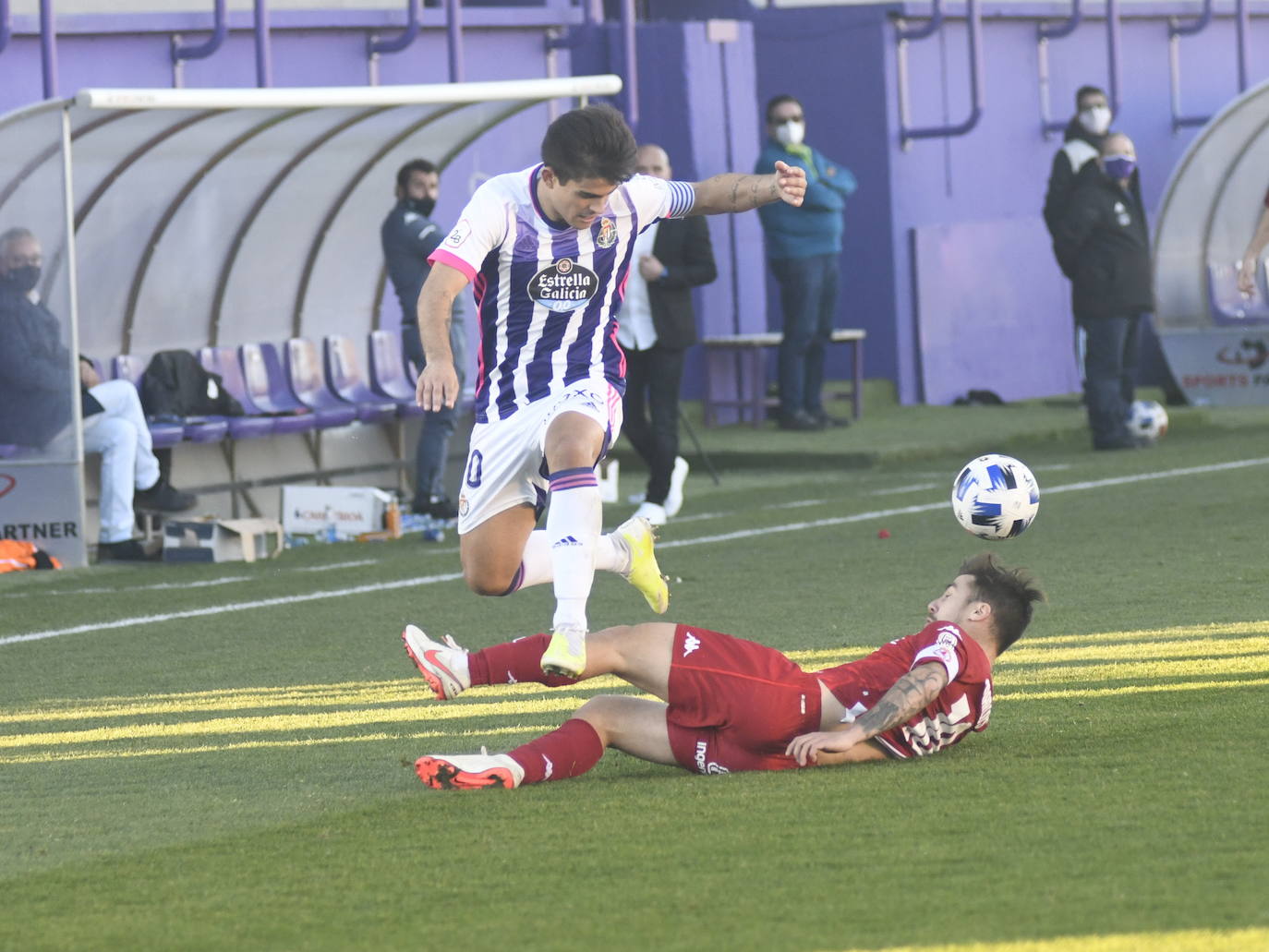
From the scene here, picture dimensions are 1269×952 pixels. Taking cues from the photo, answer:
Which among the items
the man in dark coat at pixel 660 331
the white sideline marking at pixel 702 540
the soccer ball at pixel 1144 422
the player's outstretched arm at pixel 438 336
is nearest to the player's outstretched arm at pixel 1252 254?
the white sideline marking at pixel 702 540

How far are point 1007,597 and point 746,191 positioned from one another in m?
1.62

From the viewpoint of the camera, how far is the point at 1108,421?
15.7 metres

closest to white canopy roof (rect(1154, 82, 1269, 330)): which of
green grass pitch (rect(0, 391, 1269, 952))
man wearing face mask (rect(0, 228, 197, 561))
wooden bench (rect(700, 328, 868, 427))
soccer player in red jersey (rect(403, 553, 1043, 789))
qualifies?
wooden bench (rect(700, 328, 868, 427))

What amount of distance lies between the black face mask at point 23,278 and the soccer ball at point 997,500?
5.32m

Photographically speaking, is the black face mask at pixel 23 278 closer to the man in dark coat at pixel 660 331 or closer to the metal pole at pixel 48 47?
the metal pole at pixel 48 47

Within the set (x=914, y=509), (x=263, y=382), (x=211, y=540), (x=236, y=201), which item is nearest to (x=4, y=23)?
(x=236, y=201)

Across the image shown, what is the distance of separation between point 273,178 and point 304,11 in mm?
2643

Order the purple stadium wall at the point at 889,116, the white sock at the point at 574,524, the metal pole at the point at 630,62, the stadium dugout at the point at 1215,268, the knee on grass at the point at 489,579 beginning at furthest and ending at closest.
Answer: the stadium dugout at the point at 1215,268 → the purple stadium wall at the point at 889,116 → the metal pole at the point at 630,62 → the knee on grass at the point at 489,579 → the white sock at the point at 574,524

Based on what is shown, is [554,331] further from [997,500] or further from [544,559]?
[997,500]

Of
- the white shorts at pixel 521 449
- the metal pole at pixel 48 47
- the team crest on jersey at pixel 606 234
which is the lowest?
the white shorts at pixel 521 449

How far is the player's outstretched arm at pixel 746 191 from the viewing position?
675 centimetres

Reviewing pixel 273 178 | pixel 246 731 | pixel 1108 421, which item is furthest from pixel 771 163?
pixel 246 731

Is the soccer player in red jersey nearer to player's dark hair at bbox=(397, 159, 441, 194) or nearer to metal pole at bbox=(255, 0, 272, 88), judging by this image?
player's dark hair at bbox=(397, 159, 441, 194)

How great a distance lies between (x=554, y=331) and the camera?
21.7ft
